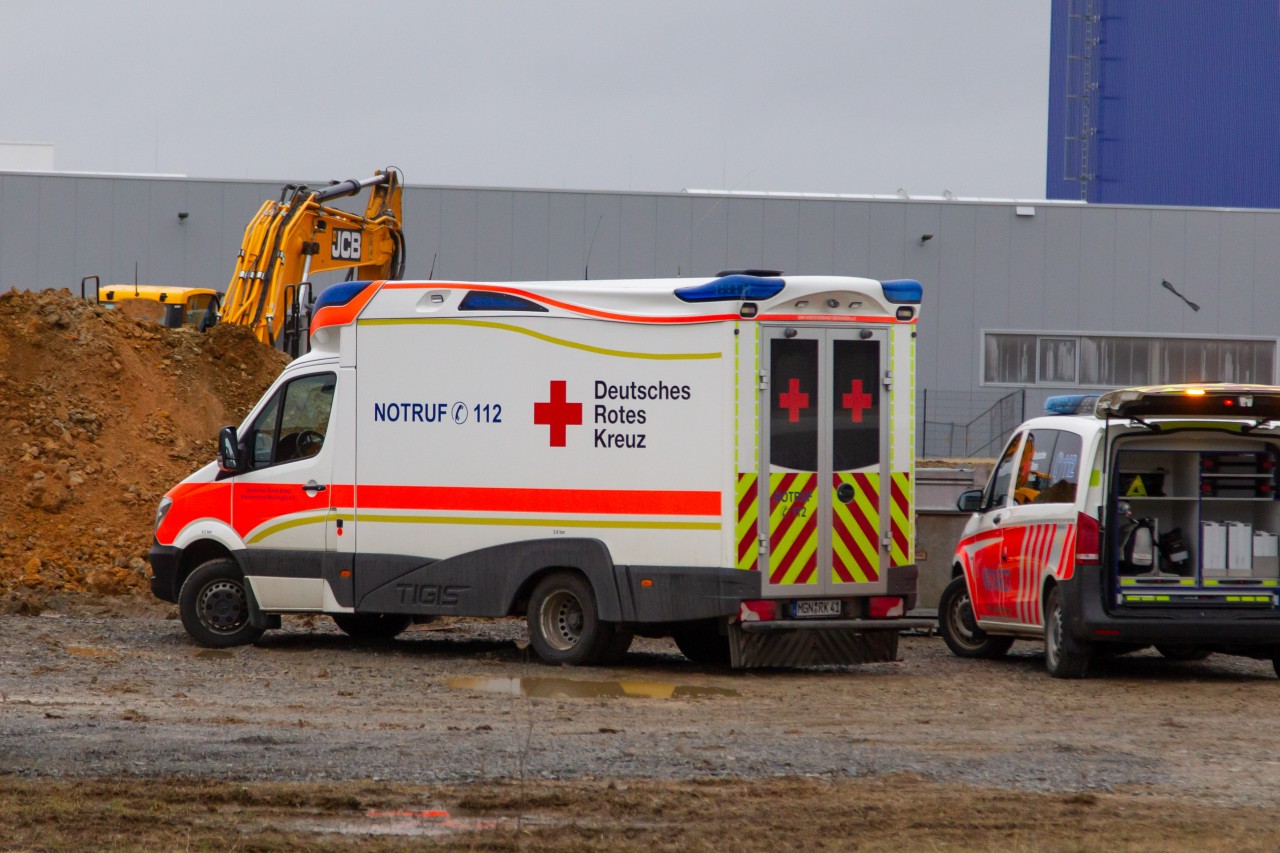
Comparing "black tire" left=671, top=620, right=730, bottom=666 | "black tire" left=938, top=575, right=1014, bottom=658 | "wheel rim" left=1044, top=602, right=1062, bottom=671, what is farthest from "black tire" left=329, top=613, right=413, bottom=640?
"wheel rim" left=1044, top=602, right=1062, bottom=671

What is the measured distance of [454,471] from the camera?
13.1 metres

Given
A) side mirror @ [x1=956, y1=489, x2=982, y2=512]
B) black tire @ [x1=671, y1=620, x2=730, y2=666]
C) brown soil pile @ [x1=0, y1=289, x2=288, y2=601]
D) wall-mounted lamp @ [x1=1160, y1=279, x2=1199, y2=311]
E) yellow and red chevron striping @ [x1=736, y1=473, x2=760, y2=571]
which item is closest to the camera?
yellow and red chevron striping @ [x1=736, y1=473, x2=760, y2=571]

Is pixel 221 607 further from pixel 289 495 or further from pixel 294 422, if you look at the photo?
pixel 294 422

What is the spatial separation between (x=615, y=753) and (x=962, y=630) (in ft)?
22.5

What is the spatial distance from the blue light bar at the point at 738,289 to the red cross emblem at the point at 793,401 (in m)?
0.68

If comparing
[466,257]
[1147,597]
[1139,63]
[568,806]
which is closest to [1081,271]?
[466,257]

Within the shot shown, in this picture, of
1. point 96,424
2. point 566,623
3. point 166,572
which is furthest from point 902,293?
point 96,424

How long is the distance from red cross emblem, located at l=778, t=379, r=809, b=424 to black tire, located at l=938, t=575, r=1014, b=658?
10.5 ft

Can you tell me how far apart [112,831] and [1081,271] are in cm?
3346

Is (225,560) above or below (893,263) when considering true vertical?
below

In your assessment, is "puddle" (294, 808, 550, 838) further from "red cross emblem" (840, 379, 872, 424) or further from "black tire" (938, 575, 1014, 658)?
"black tire" (938, 575, 1014, 658)

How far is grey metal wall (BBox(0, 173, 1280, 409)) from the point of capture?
35938mm

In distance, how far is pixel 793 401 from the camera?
40.5 feet

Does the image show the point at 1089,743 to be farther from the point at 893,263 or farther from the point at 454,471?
the point at 893,263
